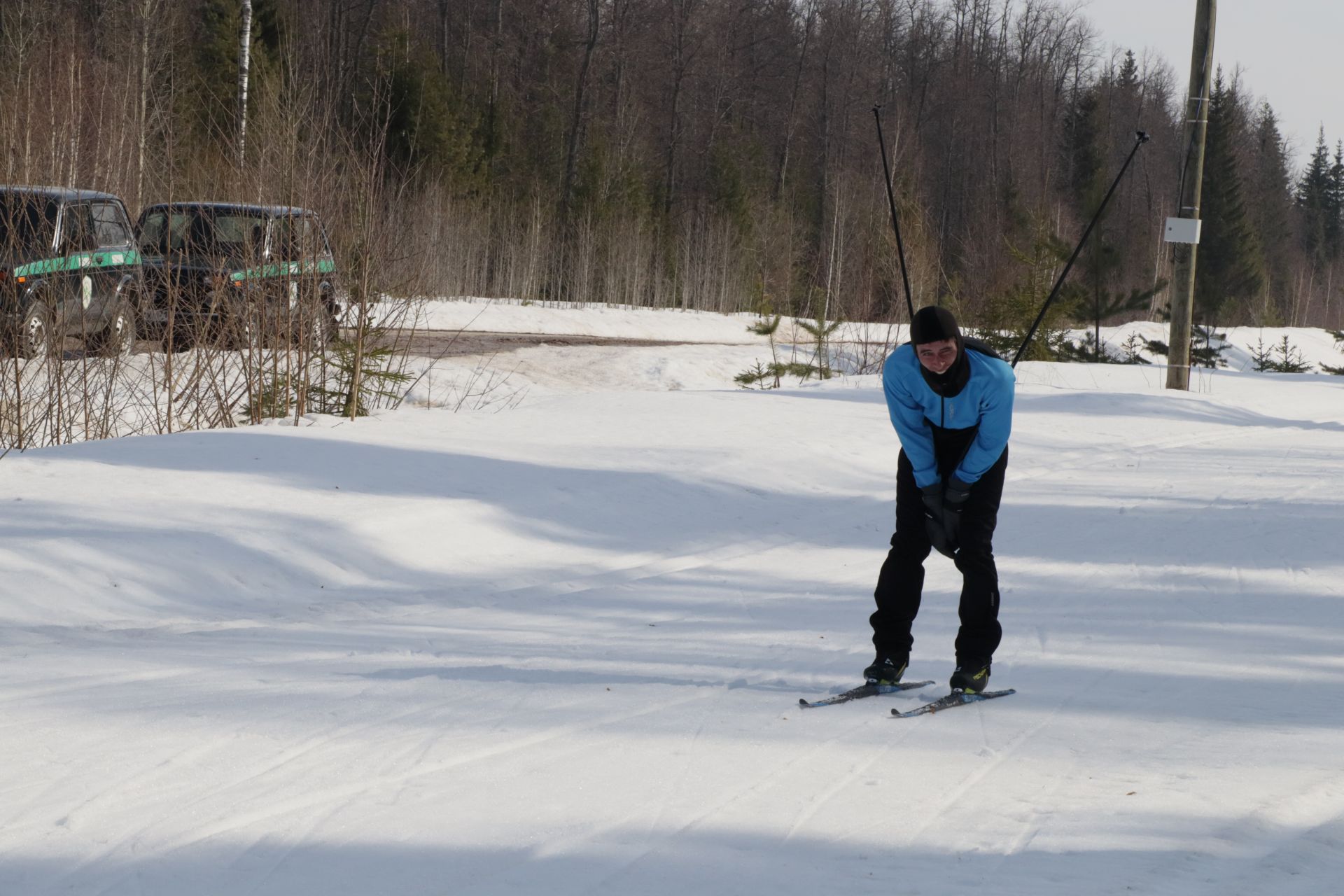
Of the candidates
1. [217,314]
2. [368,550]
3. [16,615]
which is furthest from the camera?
[217,314]

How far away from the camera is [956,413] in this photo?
5164 millimetres

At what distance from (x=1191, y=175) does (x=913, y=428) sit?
50.2ft

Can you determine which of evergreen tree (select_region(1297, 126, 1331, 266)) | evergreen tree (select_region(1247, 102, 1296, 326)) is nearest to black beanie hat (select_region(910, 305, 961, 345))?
evergreen tree (select_region(1247, 102, 1296, 326))

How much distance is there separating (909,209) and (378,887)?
18962 millimetres

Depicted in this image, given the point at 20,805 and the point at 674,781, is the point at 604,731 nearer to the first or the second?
the point at 674,781

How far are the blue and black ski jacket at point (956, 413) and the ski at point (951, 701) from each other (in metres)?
0.82

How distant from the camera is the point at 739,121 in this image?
52.2 m

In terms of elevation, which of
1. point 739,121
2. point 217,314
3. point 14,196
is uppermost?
point 739,121

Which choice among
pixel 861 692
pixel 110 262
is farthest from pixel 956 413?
pixel 110 262

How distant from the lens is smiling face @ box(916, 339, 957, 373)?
16.3 ft

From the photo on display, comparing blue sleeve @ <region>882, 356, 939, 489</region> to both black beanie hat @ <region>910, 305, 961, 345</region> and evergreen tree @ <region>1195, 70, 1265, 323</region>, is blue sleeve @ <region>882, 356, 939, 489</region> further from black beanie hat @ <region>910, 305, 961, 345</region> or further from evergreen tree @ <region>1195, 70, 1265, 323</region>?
evergreen tree @ <region>1195, 70, 1265, 323</region>

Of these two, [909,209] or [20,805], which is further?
[909,209]

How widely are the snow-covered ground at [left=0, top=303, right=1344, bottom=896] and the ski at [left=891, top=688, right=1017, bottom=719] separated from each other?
0.18 ft

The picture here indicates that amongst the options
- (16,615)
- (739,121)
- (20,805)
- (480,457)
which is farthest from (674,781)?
(739,121)
